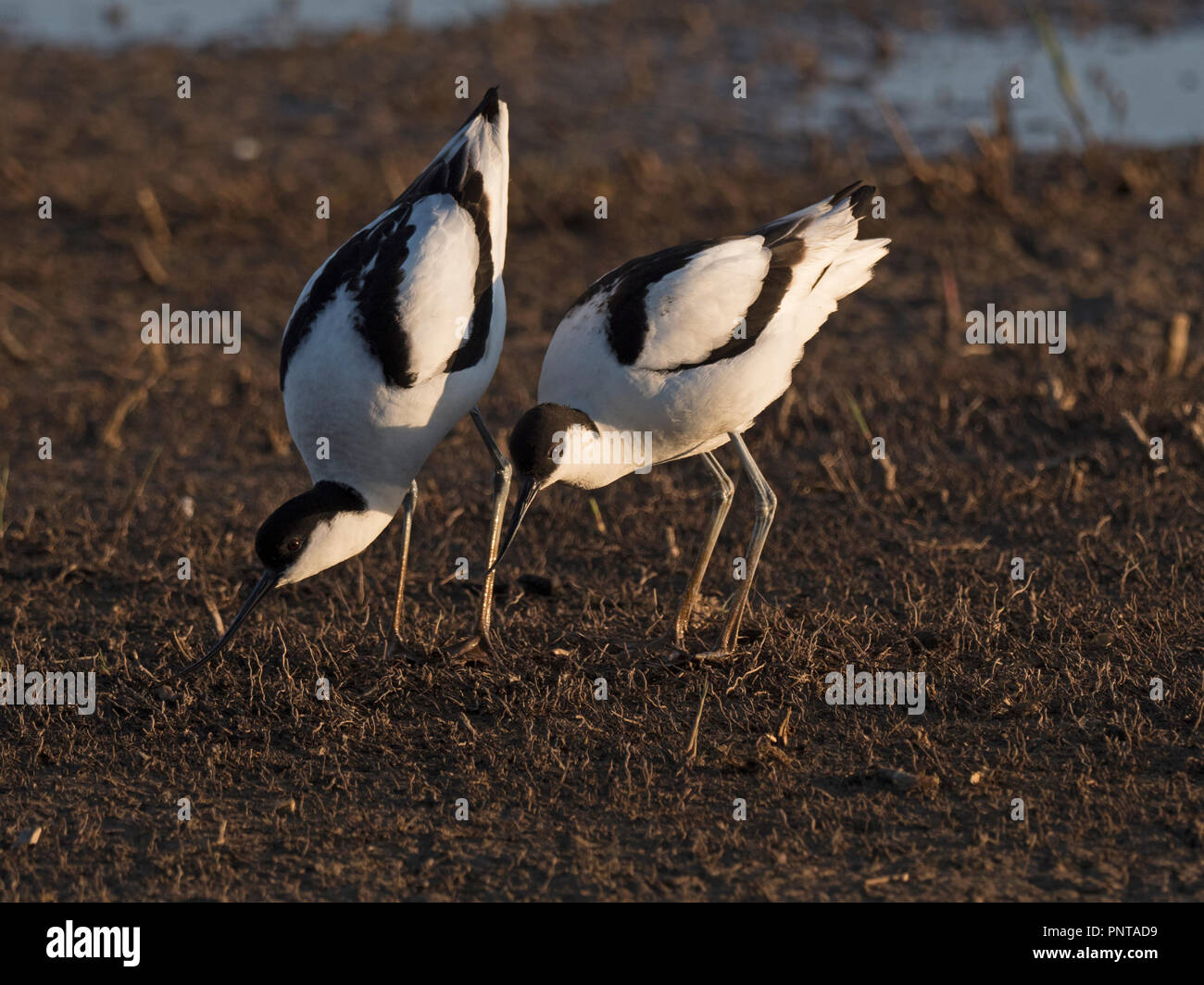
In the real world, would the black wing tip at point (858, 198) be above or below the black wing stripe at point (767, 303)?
above

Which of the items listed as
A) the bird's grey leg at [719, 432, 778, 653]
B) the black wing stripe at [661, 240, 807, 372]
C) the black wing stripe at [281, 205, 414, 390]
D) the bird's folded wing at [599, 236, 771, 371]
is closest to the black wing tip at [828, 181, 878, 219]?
the black wing stripe at [661, 240, 807, 372]

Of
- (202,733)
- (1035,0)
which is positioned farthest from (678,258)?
(1035,0)

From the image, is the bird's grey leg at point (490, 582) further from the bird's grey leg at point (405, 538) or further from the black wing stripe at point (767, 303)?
the black wing stripe at point (767, 303)

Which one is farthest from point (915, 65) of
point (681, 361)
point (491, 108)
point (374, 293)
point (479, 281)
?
point (374, 293)

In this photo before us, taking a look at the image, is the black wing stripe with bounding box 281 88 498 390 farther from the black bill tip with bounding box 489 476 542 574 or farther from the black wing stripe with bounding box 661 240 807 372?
the black wing stripe with bounding box 661 240 807 372

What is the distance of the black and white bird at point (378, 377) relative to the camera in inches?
186

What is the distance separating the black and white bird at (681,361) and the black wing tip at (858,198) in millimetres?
112

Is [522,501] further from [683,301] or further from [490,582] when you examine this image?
[683,301]

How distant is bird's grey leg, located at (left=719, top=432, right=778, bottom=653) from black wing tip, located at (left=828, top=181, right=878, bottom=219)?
2.99 ft

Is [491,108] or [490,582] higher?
[491,108]

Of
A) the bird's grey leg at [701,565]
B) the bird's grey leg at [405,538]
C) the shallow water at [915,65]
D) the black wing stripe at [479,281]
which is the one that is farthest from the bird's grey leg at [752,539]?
the shallow water at [915,65]

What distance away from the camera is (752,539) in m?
5.14

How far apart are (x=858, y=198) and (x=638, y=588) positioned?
1.52m
